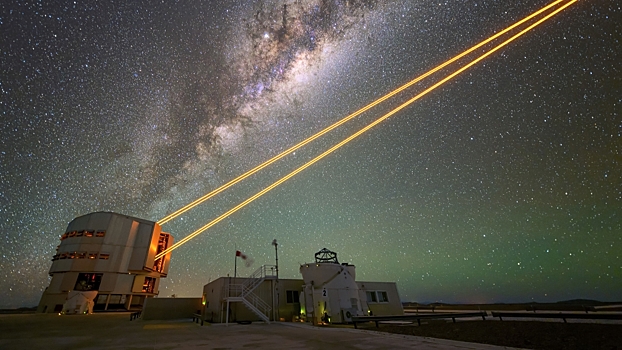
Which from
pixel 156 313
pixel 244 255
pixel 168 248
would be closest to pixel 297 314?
pixel 244 255

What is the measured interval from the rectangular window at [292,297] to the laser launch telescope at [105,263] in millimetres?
40401

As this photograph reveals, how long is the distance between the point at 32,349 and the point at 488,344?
17.8 m

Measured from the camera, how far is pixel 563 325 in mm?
12641

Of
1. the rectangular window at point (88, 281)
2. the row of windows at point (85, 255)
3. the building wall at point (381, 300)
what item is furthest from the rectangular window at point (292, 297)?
the row of windows at point (85, 255)

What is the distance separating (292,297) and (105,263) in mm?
46137

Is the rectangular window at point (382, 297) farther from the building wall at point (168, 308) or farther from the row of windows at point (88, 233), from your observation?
the row of windows at point (88, 233)

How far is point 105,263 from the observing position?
57.4 metres

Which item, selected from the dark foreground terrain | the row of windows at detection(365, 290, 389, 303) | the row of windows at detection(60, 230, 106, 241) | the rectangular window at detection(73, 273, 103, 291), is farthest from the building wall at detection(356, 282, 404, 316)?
the row of windows at detection(60, 230, 106, 241)

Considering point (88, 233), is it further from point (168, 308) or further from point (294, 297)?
point (294, 297)

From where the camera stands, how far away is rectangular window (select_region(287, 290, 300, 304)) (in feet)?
102

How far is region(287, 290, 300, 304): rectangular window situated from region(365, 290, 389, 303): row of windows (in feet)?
29.7

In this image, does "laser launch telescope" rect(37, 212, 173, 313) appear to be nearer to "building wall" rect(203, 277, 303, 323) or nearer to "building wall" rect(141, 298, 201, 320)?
"building wall" rect(141, 298, 201, 320)

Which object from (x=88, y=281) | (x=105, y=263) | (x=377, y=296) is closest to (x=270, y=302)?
(x=377, y=296)

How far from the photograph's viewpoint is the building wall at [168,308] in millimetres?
38603
